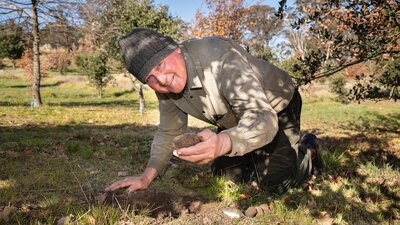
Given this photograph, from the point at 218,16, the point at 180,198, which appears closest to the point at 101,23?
the point at 218,16

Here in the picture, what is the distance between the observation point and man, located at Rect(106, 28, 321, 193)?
2.36 m

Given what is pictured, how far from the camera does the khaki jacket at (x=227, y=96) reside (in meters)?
2.40

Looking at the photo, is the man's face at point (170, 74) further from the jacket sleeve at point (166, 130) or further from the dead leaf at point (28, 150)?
the dead leaf at point (28, 150)

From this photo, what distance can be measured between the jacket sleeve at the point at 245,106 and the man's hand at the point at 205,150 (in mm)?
128

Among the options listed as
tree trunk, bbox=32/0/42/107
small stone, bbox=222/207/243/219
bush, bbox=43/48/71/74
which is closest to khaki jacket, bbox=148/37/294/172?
small stone, bbox=222/207/243/219

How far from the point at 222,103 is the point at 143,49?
0.86 meters

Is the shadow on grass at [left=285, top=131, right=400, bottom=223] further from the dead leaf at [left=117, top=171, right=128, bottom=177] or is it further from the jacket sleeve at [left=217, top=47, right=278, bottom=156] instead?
the dead leaf at [left=117, top=171, right=128, bottom=177]

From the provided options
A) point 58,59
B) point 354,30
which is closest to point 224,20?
point 354,30

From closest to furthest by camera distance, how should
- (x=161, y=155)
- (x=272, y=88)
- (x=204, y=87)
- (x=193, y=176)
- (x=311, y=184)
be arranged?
(x=204, y=87) → (x=272, y=88) → (x=161, y=155) → (x=311, y=184) → (x=193, y=176)

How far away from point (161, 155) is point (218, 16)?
2327 cm

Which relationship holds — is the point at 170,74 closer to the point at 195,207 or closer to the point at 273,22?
the point at 195,207

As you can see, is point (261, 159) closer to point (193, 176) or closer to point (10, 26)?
point (193, 176)

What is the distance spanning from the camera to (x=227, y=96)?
8.89 feet

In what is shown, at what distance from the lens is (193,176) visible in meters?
4.60
